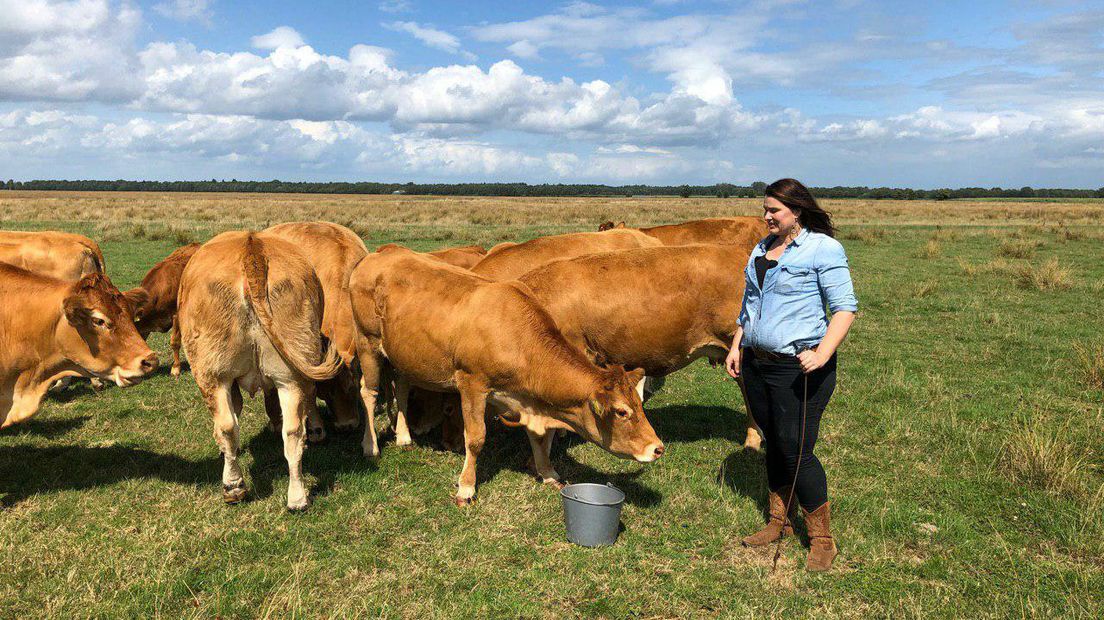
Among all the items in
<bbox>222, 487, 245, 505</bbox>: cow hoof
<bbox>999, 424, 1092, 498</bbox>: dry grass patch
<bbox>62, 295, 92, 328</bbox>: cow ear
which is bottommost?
<bbox>222, 487, 245, 505</bbox>: cow hoof

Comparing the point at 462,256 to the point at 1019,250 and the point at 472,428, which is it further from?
the point at 1019,250

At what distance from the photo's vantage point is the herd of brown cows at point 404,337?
5.00 m

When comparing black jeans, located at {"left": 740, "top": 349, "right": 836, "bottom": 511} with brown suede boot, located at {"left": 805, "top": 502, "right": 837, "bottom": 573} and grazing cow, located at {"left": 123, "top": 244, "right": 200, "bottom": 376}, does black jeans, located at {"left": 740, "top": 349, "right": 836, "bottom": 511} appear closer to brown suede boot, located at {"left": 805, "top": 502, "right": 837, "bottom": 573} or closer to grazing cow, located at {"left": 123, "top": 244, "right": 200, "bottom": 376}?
brown suede boot, located at {"left": 805, "top": 502, "right": 837, "bottom": 573}

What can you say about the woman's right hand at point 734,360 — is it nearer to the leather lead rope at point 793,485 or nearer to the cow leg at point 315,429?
the leather lead rope at point 793,485

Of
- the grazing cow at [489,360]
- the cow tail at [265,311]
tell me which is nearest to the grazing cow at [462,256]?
the grazing cow at [489,360]

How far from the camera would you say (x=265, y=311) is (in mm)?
4953

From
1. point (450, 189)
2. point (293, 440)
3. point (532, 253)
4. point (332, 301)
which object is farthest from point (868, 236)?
point (450, 189)

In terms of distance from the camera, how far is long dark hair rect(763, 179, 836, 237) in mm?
4031

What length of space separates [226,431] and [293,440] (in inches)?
19.5

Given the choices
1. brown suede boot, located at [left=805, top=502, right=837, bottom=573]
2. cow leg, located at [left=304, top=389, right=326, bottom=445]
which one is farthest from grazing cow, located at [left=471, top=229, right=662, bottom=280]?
brown suede boot, located at [left=805, top=502, right=837, bottom=573]

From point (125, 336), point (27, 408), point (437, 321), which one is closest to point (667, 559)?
point (437, 321)

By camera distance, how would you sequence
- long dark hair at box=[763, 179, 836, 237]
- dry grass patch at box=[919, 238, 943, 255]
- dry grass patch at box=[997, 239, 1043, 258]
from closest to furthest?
long dark hair at box=[763, 179, 836, 237] < dry grass patch at box=[997, 239, 1043, 258] < dry grass patch at box=[919, 238, 943, 255]

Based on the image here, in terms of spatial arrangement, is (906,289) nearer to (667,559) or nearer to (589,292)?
(589,292)

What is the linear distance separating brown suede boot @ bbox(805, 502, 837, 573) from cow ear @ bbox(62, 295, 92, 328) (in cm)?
546
